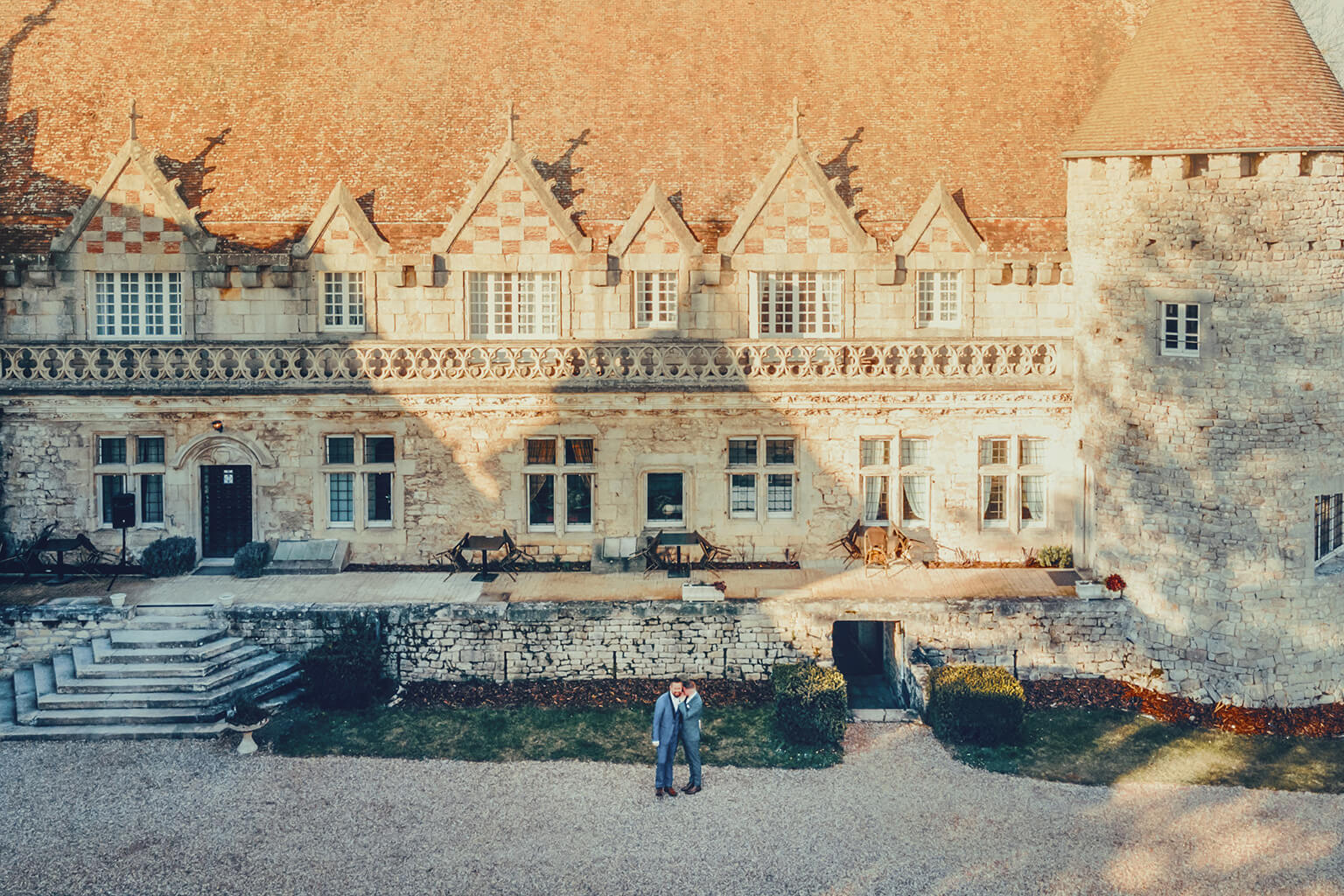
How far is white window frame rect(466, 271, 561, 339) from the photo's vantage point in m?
23.3

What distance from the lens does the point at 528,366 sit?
74.3ft

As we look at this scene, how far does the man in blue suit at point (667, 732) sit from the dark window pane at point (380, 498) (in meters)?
9.13

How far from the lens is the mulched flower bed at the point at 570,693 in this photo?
64.8 ft

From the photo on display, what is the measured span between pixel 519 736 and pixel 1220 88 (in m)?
16.6

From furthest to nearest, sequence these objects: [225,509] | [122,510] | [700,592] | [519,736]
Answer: [225,509] → [122,510] → [700,592] → [519,736]

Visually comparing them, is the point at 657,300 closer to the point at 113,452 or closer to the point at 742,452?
the point at 742,452

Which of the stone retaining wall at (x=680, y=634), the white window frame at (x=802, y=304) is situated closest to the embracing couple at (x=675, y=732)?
the stone retaining wall at (x=680, y=634)

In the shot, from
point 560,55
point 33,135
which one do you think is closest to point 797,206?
point 560,55

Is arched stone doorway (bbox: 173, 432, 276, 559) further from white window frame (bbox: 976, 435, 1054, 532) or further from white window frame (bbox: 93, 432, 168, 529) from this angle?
white window frame (bbox: 976, 435, 1054, 532)

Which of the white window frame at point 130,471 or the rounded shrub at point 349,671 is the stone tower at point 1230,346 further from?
the white window frame at point 130,471

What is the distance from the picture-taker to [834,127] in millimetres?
25062

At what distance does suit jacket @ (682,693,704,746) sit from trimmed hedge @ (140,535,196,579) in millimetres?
11752

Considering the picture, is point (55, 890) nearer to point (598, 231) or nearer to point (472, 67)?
point (598, 231)

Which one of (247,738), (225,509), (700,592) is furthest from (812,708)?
(225,509)
